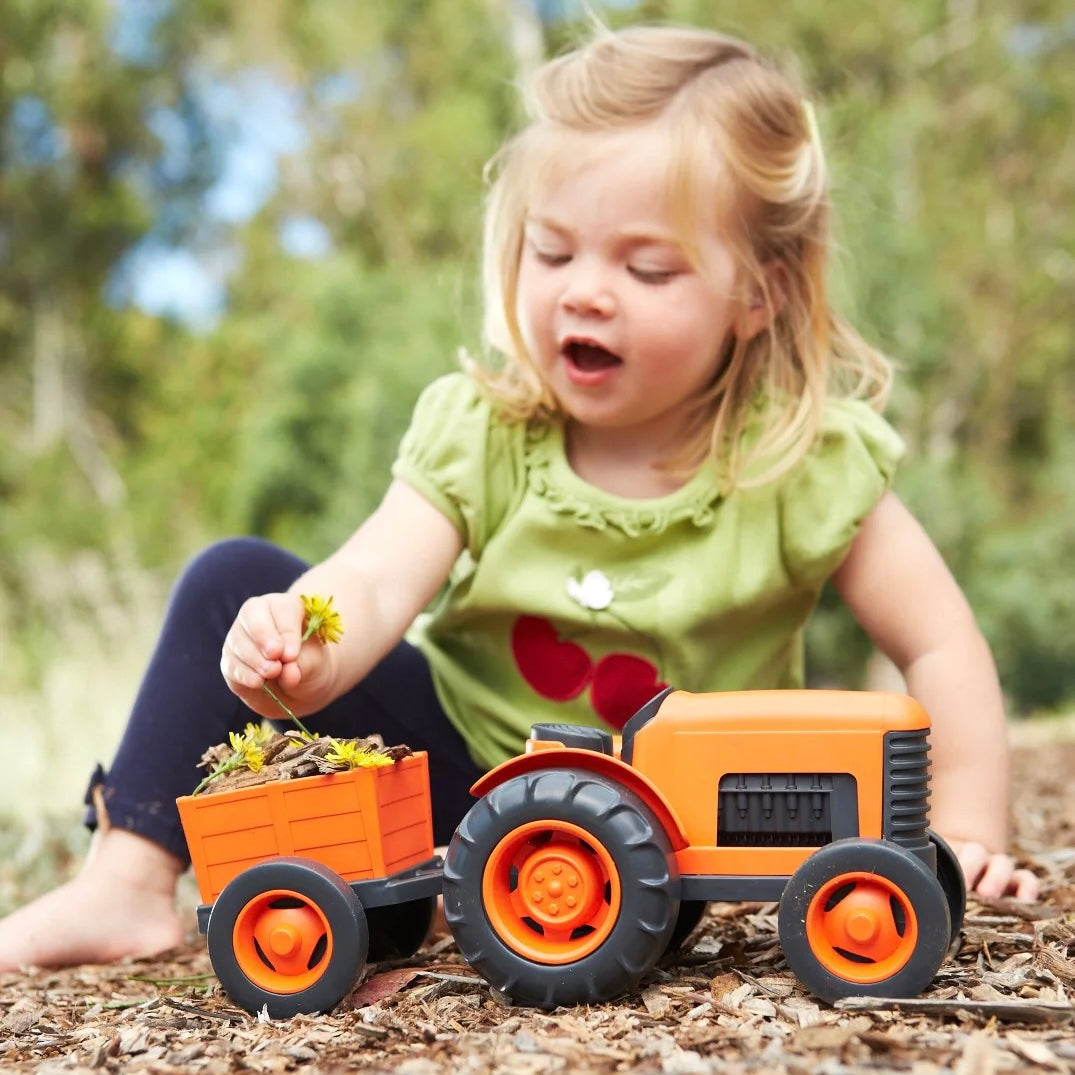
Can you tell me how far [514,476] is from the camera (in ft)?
8.30

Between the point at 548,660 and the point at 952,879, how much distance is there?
96 centimetres

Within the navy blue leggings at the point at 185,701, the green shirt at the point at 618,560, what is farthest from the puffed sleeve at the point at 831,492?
the navy blue leggings at the point at 185,701

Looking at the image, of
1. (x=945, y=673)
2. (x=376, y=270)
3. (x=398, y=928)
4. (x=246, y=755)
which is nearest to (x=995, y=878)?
(x=945, y=673)

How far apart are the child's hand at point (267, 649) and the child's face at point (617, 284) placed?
0.72 m

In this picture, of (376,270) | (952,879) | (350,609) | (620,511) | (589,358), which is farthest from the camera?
(376,270)

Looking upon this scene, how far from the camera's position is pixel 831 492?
95.4 inches

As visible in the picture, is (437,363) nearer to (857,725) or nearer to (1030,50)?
(857,725)

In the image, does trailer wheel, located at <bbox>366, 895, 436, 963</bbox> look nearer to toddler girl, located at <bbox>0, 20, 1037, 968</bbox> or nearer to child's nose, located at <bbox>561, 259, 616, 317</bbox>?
toddler girl, located at <bbox>0, 20, 1037, 968</bbox>

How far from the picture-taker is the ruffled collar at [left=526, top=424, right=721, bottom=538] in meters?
2.43

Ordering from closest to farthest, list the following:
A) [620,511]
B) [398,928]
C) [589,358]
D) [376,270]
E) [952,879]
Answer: [952,879], [398,928], [589,358], [620,511], [376,270]

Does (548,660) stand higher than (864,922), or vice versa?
(548,660)

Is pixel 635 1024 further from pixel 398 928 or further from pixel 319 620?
pixel 319 620

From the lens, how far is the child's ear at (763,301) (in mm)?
2479

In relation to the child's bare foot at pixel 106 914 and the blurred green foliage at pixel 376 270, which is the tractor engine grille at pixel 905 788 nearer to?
the child's bare foot at pixel 106 914
